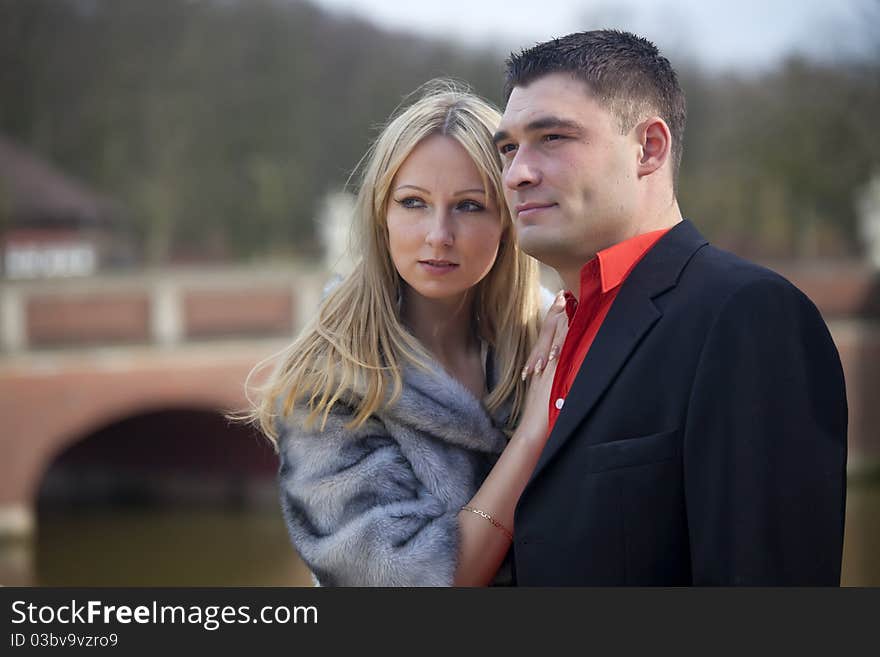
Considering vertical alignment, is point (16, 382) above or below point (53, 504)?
above

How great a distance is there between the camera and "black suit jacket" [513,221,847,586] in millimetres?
1538

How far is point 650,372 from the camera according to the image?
5.48 ft

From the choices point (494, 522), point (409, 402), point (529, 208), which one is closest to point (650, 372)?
point (529, 208)

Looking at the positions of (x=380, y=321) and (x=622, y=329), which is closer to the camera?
(x=622, y=329)

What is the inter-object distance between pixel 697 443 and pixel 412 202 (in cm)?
82

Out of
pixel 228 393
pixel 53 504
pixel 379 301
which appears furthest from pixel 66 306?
pixel 379 301

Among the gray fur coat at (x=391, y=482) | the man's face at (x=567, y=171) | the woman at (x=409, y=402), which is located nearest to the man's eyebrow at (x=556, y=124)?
the man's face at (x=567, y=171)

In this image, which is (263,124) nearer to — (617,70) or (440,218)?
(440,218)

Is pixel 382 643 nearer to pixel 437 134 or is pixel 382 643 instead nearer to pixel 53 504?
pixel 437 134

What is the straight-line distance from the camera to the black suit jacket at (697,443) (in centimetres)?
154

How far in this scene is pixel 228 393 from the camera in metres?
13.1

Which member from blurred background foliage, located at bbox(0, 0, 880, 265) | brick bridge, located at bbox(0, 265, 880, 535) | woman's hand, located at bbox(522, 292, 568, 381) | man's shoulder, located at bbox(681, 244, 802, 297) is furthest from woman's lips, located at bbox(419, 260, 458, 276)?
blurred background foliage, located at bbox(0, 0, 880, 265)

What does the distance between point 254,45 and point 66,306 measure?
61.7 feet

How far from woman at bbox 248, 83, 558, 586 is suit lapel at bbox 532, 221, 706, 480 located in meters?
0.24
